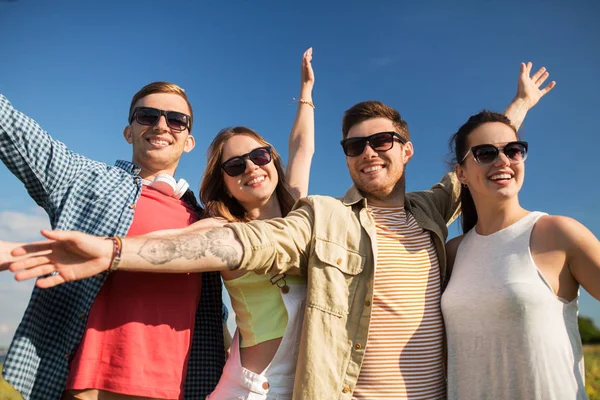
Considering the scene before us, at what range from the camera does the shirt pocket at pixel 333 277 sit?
12.3 ft

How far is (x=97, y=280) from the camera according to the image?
3.80m

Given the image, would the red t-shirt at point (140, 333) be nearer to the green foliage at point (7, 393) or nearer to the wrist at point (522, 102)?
the wrist at point (522, 102)

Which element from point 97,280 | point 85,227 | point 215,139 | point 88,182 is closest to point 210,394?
point 97,280

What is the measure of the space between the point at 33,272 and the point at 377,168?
2982 mm

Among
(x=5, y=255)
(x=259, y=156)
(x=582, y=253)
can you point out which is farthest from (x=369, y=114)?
(x=5, y=255)

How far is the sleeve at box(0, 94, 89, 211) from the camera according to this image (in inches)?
148

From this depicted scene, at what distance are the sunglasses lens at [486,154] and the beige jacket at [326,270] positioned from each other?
110 cm

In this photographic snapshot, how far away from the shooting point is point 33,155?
387 centimetres


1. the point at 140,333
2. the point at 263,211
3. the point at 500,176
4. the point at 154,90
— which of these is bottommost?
the point at 140,333

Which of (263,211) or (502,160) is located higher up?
(502,160)

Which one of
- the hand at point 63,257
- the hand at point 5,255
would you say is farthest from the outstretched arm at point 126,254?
the hand at point 5,255

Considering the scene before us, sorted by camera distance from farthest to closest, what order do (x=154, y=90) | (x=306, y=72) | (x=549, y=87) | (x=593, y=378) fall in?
(x=593, y=378) < (x=549, y=87) < (x=306, y=72) < (x=154, y=90)

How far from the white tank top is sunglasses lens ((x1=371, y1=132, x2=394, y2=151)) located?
1315mm

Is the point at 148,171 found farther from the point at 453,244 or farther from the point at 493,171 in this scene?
the point at 493,171
